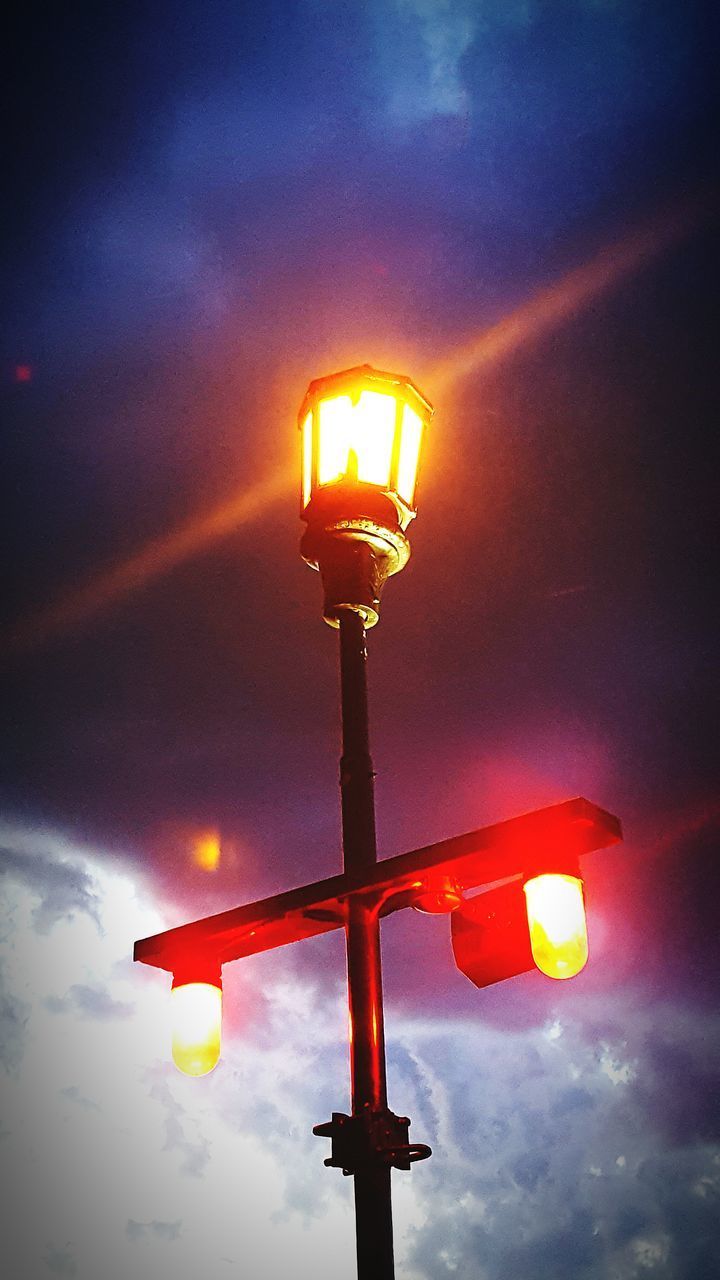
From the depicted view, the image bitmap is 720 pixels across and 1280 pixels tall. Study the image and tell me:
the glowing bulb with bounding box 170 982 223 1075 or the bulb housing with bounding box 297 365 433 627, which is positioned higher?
the bulb housing with bounding box 297 365 433 627

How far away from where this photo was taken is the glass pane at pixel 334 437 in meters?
6.20

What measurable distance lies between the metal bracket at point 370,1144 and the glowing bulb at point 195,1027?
102cm

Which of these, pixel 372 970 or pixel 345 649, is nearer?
pixel 372 970

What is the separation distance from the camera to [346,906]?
17.0ft

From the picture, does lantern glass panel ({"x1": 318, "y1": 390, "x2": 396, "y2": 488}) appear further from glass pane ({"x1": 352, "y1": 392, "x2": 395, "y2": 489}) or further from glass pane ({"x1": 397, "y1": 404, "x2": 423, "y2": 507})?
glass pane ({"x1": 397, "y1": 404, "x2": 423, "y2": 507})

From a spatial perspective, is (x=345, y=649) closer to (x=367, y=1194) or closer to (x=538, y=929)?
(x=538, y=929)

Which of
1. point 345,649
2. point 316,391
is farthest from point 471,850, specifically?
point 316,391

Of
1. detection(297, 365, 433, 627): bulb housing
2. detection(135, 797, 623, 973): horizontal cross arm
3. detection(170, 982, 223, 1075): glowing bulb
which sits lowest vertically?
detection(170, 982, 223, 1075): glowing bulb

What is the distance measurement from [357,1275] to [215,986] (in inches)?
66.7

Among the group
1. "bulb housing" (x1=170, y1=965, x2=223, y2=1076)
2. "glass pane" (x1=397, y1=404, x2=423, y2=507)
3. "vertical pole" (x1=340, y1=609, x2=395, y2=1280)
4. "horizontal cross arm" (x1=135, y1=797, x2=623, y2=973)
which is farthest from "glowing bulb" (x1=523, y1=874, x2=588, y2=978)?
"glass pane" (x1=397, y1=404, x2=423, y2=507)

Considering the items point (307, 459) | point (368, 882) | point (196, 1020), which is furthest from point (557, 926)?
point (307, 459)

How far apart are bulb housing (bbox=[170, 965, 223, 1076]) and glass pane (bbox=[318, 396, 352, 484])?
3116 millimetres

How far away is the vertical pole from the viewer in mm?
4445

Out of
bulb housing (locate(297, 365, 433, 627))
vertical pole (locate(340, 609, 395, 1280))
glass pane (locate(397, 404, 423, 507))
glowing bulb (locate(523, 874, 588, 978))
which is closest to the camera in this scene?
vertical pole (locate(340, 609, 395, 1280))
